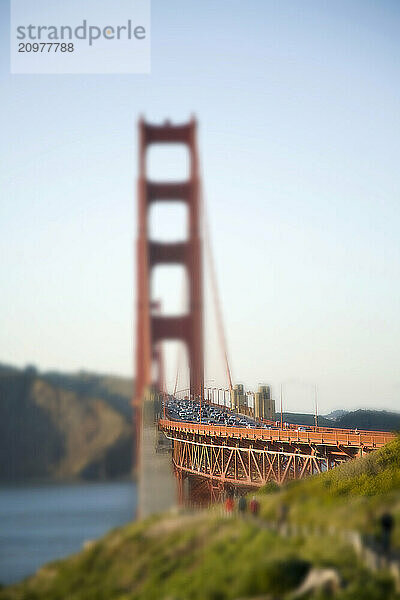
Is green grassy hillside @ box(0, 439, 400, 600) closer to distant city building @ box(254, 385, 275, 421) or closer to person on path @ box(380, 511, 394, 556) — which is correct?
person on path @ box(380, 511, 394, 556)

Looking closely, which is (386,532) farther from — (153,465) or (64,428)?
(64,428)

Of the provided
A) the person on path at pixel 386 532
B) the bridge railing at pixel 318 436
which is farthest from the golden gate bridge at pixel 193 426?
the person on path at pixel 386 532

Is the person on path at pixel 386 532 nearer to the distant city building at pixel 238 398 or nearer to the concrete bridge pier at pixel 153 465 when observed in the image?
the concrete bridge pier at pixel 153 465

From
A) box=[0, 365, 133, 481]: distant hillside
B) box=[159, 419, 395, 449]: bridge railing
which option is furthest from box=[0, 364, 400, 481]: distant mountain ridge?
box=[159, 419, 395, 449]: bridge railing

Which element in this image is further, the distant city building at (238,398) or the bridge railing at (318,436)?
the distant city building at (238,398)

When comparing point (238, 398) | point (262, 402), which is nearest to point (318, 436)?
point (262, 402)

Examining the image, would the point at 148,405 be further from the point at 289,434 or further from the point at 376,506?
the point at 376,506
